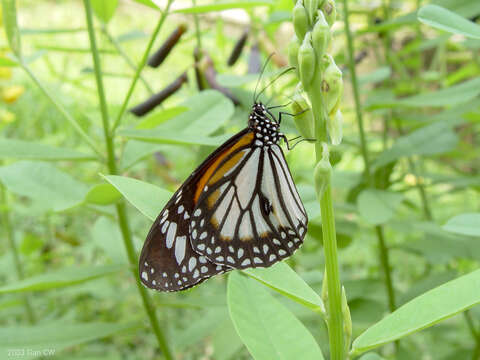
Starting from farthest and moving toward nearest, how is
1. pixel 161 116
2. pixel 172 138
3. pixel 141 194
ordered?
1. pixel 161 116
2. pixel 172 138
3. pixel 141 194

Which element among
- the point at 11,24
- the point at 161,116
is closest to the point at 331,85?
the point at 161,116

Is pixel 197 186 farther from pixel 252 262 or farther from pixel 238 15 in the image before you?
pixel 238 15

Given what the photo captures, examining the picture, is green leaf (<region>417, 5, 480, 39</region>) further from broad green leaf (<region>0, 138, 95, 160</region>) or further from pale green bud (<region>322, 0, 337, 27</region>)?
broad green leaf (<region>0, 138, 95, 160</region>)

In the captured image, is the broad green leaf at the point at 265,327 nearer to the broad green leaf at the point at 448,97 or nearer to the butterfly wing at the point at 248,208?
the butterfly wing at the point at 248,208

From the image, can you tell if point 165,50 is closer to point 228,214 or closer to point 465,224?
point 228,214

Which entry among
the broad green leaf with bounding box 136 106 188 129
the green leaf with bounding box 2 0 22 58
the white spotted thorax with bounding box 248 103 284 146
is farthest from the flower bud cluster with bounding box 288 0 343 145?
the green leaf with bounding box 2 0 22 58

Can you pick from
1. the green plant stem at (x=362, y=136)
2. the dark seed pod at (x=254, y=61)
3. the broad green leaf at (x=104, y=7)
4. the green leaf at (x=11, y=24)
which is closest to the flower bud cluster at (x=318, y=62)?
the green leaf at (x=11, y=24)
